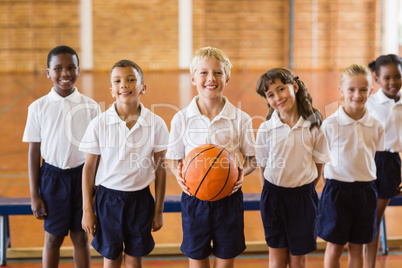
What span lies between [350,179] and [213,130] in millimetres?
836

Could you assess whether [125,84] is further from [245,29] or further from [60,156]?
[245,29]

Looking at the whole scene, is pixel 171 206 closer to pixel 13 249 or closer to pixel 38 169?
pixel 38 169

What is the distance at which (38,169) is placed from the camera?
2684mm

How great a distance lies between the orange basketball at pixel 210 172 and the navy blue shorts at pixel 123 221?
317 millimetres

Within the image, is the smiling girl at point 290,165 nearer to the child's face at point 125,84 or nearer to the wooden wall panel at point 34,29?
the child's face at point 125,84

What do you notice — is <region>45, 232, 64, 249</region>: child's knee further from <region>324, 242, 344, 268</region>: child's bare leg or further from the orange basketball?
<region>324, 242, 344, 268</region>: child's bare leg

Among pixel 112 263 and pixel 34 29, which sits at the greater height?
pixel 34 29

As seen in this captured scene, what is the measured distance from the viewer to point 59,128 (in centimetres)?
265

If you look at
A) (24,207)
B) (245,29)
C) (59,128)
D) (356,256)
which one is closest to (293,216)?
(356,256)

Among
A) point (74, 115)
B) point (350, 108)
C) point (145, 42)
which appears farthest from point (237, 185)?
point (145, 42)

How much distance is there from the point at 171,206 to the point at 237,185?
97cm

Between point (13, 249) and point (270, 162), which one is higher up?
point (270, 162)

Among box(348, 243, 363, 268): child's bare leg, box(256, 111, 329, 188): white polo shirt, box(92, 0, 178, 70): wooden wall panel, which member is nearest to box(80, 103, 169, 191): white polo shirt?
box(256, 111, 329, 188): white polo shirt

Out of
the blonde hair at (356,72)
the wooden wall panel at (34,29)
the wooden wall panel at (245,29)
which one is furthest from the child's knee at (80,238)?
the wooden wall panel at (245,29)
